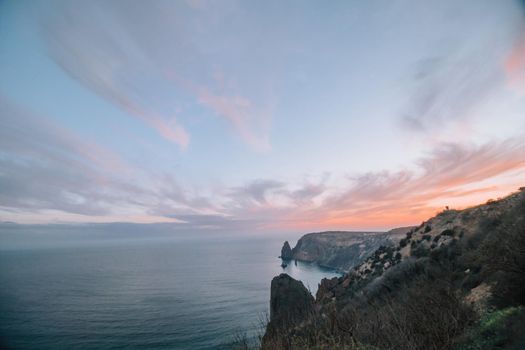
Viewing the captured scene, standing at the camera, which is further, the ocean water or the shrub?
the ocean water

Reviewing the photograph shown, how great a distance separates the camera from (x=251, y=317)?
7262 cm

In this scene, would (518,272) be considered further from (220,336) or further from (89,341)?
(89,341)

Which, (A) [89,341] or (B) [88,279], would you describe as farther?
(B) [88,279]

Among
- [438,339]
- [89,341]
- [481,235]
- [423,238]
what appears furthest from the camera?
[89,341]

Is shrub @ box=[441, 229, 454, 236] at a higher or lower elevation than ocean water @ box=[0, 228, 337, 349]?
higher

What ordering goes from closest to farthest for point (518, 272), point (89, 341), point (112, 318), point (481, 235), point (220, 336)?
point (518, 272) < point (481, 235) < point (89, 341) < point (220, 336) < point (112, 318)

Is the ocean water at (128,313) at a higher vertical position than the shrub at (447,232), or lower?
lower

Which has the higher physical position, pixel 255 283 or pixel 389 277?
pixel 389 277

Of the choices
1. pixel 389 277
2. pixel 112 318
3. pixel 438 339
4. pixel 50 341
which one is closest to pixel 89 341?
pixel 50 341

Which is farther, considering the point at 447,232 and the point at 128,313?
the point at 128,313

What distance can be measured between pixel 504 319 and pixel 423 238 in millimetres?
41998

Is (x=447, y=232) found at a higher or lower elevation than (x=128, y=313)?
higher

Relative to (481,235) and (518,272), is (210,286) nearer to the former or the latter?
(481,235)

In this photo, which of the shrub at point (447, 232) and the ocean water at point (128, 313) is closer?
the shrub at point (447, 232)
